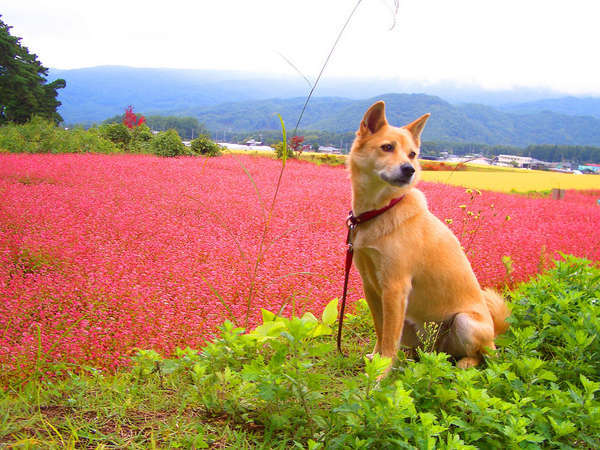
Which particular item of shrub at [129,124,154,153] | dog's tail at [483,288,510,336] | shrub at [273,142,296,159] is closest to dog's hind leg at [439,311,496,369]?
dog's tail at [483,288,510,336]

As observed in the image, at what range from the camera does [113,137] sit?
46.5 feet

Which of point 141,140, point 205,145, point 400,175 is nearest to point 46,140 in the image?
point 205,145

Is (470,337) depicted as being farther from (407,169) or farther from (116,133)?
(116,133)

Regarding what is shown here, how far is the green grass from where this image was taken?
171cm

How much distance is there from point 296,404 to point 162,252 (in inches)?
113

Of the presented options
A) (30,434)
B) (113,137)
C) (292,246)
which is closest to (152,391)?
(30,434)

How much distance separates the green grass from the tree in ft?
14.4

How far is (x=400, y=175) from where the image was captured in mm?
2252

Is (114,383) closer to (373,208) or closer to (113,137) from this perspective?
(373,208)

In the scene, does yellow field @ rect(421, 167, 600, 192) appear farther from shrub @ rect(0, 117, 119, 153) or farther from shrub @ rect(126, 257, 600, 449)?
shrub @ rect(126, 257, 600, 449)

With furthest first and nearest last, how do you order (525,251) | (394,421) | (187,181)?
1. (187,181)
2. (525,251)
3. (394,421)

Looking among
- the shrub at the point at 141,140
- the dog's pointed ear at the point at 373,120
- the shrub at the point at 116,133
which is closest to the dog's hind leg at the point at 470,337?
the dog's pointed ear at the point at 373,120

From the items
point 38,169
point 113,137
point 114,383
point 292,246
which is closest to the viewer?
point 114,383

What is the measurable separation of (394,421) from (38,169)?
23.3 feet
